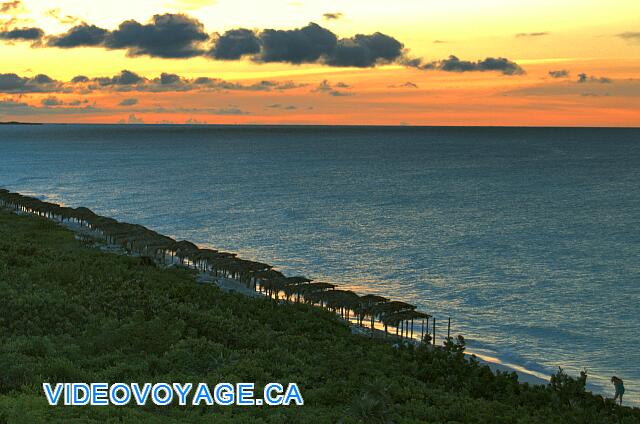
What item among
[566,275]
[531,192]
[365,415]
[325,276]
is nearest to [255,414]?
[365,415]

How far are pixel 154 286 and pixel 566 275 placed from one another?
41.8 m

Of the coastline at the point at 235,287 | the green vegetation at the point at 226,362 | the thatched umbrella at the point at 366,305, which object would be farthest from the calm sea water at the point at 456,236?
the green vegetation at the point at 226,362

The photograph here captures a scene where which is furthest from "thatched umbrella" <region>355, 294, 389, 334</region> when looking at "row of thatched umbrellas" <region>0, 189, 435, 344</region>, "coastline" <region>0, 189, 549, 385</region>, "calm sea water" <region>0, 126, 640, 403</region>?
A: "calm sea water" <region>0, 126, 640, 403</region>

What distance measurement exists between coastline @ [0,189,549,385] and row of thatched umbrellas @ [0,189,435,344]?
46cm

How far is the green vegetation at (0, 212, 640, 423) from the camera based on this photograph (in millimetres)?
24641

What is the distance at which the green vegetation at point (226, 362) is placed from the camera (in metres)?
24.6

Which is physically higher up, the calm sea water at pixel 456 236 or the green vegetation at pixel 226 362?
the green vegetation at pixel 226 362

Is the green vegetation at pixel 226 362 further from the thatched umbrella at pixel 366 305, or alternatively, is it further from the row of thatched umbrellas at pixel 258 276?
the row of thatched umbrellas at pixel 258 276

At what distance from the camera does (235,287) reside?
2298 inches

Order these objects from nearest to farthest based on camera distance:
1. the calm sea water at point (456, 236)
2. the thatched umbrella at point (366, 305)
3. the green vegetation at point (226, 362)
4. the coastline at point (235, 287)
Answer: the green vegetation at point (226, 362) → the coastline at point (235, 287) → the thatched umbrella at point (366, 305) → the calm sea water at point (456, 236)

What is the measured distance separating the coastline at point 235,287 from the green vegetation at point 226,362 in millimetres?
3807

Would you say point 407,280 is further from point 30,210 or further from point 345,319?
point 30,210

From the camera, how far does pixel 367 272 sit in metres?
66.6

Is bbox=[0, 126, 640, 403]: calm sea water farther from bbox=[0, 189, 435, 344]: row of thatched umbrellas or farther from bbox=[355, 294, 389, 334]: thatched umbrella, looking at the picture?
bbox=[355, 294, 389, 334]: thatched umbrella
